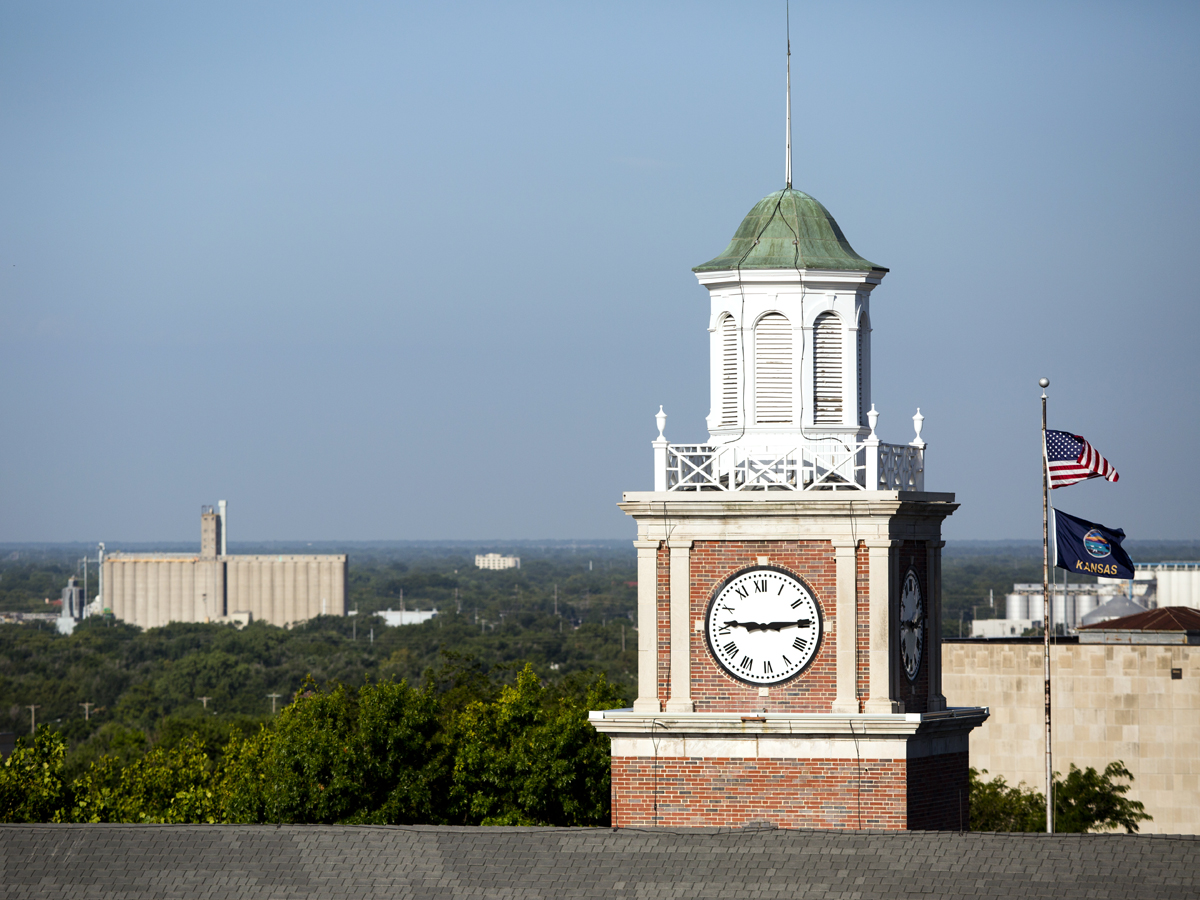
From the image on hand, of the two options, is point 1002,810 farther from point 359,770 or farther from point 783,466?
point 783,466

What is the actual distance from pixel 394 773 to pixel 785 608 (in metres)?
21.0

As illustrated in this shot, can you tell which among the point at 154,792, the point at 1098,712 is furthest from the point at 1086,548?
the point at 1098,712

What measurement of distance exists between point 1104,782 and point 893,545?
3587 centimetres

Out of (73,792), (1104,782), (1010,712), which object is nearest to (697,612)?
(73,792)

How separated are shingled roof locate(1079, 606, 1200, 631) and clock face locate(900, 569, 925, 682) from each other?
2463 inches

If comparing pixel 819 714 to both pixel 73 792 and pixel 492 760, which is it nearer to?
pixel 492 760

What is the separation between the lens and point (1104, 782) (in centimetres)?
6719

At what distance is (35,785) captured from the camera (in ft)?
189

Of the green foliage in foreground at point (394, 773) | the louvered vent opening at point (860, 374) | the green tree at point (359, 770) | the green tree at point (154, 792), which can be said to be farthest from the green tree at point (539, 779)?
the louvered vent opening at point (860, 374)

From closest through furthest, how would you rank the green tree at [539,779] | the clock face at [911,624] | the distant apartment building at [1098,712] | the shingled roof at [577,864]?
the shingled roof at [577,864] < the clock face at [911,624] < the green tree at [539,779] < the distant apartment building at [1098,712]

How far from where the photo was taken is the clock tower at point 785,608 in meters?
34.4

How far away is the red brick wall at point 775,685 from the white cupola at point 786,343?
203 cm

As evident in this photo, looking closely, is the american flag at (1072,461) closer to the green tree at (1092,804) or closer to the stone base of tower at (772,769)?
the stone base of tower at (772,769)

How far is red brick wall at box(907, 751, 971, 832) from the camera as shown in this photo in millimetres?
34844
